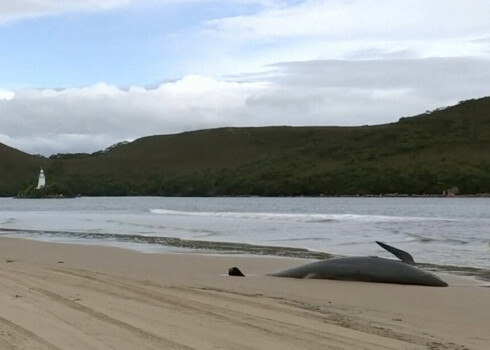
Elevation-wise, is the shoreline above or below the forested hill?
below

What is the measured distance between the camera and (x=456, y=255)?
1794cm

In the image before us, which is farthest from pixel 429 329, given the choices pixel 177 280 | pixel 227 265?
pixel 227 265

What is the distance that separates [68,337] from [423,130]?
136 metres

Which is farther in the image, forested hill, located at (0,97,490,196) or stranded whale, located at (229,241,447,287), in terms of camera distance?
forested hill, located at (0,97,490,196)

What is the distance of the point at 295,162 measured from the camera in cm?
13912

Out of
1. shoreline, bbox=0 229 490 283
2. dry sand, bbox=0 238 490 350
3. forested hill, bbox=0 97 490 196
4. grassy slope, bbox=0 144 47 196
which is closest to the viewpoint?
dry sand, bbox=0 238 490 350

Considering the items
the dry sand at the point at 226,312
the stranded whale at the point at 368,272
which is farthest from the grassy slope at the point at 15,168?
the dry sand at the point at 226,312

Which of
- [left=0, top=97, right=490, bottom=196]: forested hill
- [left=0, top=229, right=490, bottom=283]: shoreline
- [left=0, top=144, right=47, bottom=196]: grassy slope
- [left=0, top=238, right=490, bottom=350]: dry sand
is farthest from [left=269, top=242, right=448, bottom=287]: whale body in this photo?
[left=0, top=144, right=47, bottom=196]: grassy slope

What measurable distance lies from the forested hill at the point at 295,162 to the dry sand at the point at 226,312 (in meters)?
96.5

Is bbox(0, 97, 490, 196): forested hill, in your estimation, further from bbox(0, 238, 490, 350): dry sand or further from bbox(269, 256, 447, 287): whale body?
bbox(0, 238, 490, 350): dry sand

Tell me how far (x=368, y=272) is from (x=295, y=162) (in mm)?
127300

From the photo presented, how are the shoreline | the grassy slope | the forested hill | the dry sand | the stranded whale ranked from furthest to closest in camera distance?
the grassy slope → the forested hill → the shoreline → the stranded whale → the dry sand

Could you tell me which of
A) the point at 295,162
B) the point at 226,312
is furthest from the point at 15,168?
the point at 226,312

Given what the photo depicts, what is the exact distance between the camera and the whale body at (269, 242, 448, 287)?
11711mm
